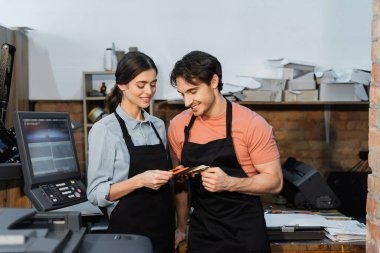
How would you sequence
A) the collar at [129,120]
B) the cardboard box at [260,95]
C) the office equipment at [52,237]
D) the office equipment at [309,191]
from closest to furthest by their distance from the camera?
the office equipment at [52,237] → the collar at [129,120] → the office equipment at [309,191] → the cardboard box at [260,95]

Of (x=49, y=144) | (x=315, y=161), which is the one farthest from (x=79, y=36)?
(x=49, y=144)

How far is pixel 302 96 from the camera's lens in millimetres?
4309

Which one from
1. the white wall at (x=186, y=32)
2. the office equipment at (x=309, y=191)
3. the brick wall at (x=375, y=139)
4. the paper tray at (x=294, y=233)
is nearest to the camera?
the brick wall at (x=375, y=139)

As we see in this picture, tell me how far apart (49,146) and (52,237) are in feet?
2.22

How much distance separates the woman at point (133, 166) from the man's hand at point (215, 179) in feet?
0.45

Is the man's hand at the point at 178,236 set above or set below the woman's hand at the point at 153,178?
below

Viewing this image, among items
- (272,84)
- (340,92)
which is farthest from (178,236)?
(340,92)

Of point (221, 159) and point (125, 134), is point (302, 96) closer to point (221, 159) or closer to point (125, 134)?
point (221, 159)

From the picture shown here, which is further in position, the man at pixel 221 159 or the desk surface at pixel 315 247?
the desk surface at pixel 315 247

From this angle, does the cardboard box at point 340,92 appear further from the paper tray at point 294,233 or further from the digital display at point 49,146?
the digital display at point 49,146

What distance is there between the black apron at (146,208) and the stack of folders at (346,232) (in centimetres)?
→ 73

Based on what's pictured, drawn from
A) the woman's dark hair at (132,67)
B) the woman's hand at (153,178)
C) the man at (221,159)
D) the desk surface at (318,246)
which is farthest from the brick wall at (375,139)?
the woman's dark hair at (132,67)

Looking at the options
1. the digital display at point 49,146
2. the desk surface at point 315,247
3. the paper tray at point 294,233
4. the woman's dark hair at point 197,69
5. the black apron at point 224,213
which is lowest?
the desk surface at point 315,247

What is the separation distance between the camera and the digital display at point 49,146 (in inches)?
71.7
